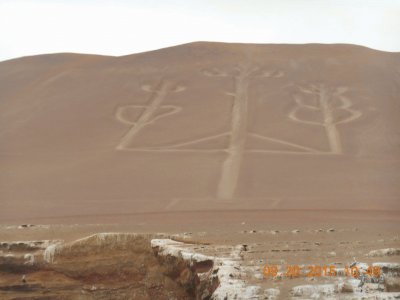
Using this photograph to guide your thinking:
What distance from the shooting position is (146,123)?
32500 mm

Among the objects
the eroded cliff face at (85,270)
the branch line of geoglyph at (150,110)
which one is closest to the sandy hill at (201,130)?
the branch line of geoglyph at (150,110)

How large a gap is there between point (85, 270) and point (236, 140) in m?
18.6

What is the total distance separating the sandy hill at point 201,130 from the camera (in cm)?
2433

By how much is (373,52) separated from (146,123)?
17996mm

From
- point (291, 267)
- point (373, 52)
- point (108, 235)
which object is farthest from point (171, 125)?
point (291, 267)

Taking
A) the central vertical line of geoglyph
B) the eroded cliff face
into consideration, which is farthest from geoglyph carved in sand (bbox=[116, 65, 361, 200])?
the eroded cliff face

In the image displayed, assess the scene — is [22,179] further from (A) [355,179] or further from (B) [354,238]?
(B) [354,238]

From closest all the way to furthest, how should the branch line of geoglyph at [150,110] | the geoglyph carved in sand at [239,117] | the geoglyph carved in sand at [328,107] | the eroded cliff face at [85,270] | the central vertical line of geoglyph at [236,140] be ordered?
the eroded cliff face at [85,270] < the central vertical line of geoglyph at [236,140] < the geoglyph carved in sand at [239,117] < the geoglyph carved in sand at [328,107] < the branch line of geoglyph at [150,110]

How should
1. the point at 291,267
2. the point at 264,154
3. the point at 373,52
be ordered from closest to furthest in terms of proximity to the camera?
the point at 291,267 → the point at 264,154 → the point at 373,52

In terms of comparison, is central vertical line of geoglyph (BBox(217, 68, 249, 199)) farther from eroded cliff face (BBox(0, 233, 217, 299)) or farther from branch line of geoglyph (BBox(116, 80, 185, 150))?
eroded cliff face (BBox(0, 233, 217, 299))

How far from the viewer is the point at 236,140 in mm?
30406

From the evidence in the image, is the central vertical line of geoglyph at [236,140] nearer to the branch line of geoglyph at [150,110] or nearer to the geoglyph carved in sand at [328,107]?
the geoglyph carved in sand at [328,107]

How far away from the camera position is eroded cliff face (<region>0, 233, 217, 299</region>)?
12.2 meters

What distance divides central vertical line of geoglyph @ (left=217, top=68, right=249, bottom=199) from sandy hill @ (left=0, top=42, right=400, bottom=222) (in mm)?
69
